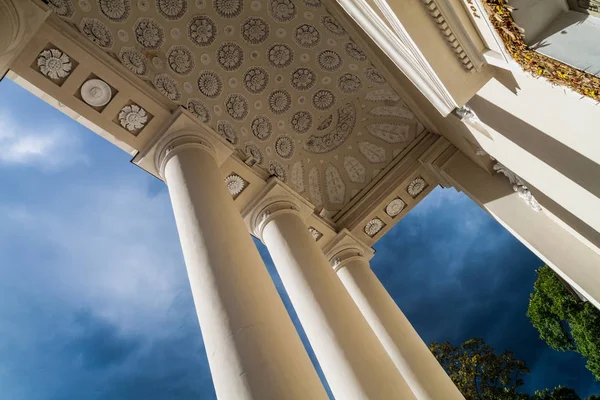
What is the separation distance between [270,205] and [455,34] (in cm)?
927

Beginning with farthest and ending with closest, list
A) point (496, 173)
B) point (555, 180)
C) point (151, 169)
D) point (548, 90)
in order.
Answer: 1. point (496, 173)
2. point (151, 169)
3. point (555, 180)
4. point (548, 90)

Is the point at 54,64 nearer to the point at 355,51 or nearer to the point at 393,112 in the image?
the point at 355,51

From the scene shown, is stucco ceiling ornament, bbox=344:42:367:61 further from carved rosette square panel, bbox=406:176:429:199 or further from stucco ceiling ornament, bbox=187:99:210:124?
stucco ceiling ornament, bbox=187:99:210:124

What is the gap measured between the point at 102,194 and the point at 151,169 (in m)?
50.0

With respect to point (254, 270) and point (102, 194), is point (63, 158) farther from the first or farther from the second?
point (254, 270)

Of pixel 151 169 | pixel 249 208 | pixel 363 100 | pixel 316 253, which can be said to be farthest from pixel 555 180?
pixel 363 100

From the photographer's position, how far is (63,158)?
56562 mm

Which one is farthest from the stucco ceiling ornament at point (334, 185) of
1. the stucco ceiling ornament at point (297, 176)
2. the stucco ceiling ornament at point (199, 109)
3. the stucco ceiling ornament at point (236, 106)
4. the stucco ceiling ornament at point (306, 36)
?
the stucco ceiling ornament at point (199, 109)

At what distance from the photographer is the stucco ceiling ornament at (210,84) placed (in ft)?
50.6

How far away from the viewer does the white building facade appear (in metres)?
6.98

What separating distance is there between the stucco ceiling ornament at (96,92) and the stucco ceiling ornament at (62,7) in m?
2.09

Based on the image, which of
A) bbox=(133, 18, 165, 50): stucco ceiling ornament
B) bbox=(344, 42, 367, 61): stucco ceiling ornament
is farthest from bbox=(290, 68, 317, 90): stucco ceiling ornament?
bbox=(133, 18, 165, 50): stucco ceiling ornament

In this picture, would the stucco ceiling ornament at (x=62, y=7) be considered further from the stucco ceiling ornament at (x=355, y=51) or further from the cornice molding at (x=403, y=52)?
the stucco ceiling ornament at (x=355, y=51)

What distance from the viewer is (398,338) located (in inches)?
606
